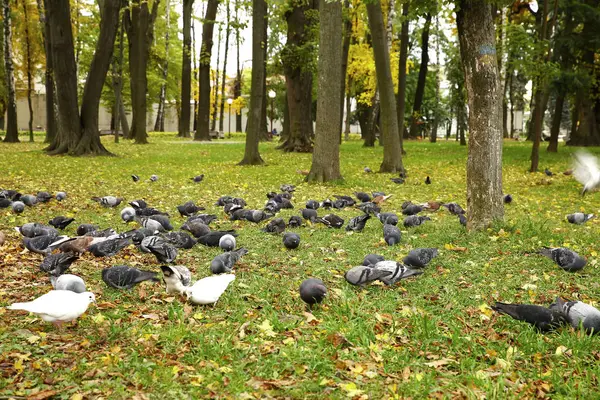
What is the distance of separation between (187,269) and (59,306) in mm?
1389

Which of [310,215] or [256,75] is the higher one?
[256,75]

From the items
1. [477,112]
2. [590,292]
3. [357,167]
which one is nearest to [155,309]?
[590,292]

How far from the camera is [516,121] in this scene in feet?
193

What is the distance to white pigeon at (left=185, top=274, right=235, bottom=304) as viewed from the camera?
425cm

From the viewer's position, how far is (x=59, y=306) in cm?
351

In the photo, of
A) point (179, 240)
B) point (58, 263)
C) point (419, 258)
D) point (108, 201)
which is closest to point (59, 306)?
point (58, 263)

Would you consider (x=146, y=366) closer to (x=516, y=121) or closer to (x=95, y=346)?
(x=95, y=346)

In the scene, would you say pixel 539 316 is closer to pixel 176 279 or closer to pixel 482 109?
pixel 176 279

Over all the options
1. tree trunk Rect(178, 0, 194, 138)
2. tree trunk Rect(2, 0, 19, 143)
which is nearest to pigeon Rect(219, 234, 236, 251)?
tree trunk Rect(2, 0, 19, 143)

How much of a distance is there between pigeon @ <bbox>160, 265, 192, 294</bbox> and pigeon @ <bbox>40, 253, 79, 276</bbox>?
37.3 inches

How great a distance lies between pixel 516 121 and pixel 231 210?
57.2 metres

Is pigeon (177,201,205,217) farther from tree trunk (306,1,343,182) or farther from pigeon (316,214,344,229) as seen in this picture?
tree trunk (306,1,343,182)

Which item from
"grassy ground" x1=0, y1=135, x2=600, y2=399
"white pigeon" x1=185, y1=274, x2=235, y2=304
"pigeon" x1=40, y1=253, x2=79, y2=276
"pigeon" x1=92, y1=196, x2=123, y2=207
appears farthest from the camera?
"pigeon" x1=92, y1=196, x2=123, y2=207

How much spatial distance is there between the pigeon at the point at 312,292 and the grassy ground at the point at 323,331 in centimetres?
11
